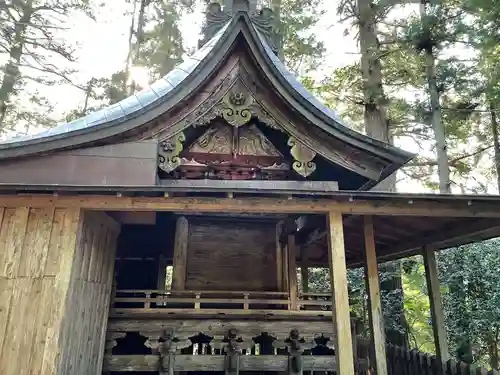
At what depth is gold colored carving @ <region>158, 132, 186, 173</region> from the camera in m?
5.00

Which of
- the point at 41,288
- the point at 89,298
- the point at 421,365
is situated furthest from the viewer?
the point at 421,365

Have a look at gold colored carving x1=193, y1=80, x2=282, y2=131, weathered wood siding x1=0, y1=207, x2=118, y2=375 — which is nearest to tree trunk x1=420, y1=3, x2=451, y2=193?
gold colored carving x1=193, y1=80, x2=282, y2=131

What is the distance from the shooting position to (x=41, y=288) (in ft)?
12.6

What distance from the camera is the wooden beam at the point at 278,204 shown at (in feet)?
13.2

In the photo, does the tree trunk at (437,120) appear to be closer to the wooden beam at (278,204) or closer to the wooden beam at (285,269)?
the wooden beam at (285,269)

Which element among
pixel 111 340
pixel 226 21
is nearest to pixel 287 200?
pixel 111 340

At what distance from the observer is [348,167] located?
5430 millimetres

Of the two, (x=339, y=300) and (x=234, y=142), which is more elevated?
(x=234, y=142)

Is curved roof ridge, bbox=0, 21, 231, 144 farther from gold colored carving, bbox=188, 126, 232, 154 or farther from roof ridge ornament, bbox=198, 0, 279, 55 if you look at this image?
roof ridge ornament, bbox=198, 0, 279, 55

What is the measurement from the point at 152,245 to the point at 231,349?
307cm

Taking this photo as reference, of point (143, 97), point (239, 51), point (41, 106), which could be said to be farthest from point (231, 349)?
point (41, 106)

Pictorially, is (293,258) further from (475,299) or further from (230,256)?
(475,299)

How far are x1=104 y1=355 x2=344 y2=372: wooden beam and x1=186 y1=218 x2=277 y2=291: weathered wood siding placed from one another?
44.6 inches

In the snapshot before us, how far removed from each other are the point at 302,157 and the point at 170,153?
1825 millimetres
